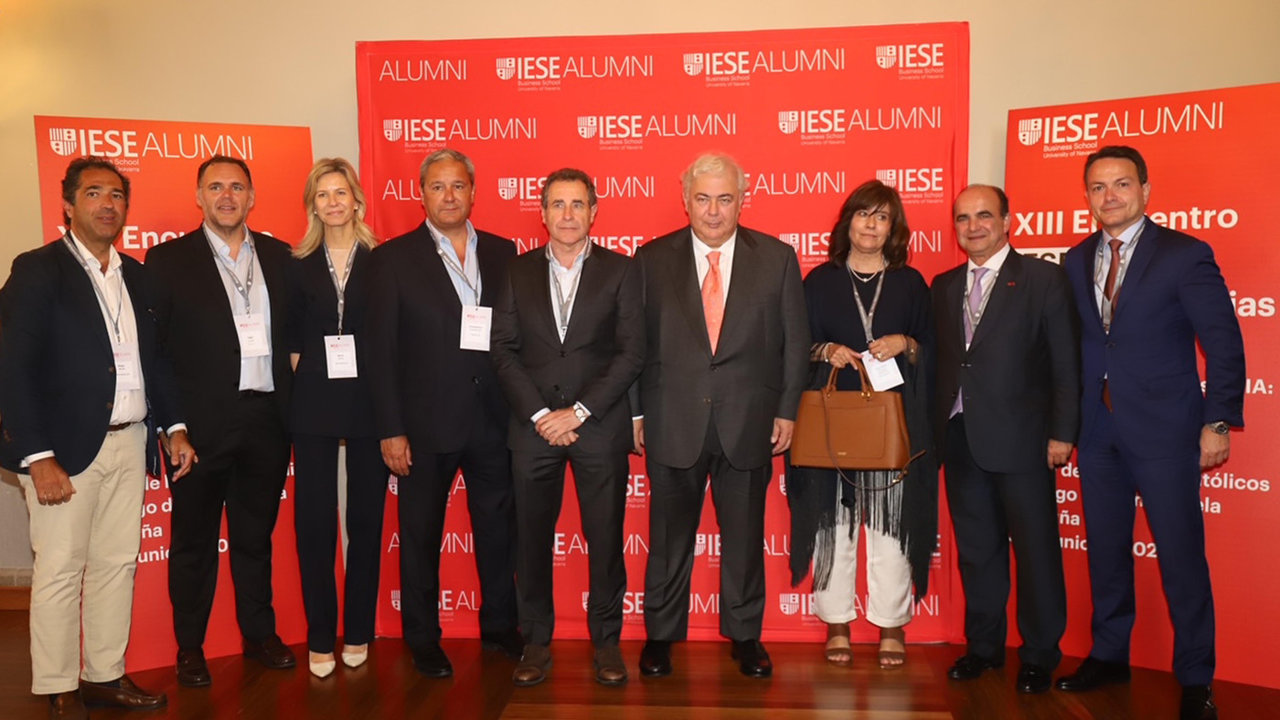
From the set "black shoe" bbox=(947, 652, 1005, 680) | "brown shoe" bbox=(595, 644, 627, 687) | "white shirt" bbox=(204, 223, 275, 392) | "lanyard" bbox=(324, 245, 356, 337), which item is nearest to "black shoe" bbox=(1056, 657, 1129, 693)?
"black shoe" bbox=(947, 652, 1005, 680)

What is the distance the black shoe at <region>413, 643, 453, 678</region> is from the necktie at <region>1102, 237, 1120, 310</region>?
9.79 ft

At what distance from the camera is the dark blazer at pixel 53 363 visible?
3.14 m

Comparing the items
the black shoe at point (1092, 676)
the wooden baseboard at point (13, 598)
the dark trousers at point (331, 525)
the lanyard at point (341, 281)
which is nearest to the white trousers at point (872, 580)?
the black shoe at point (1092, 676)

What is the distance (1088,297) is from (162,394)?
360 cm

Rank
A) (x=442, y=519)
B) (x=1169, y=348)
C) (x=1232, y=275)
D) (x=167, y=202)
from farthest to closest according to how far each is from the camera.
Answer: (x=167, y=202) → (x=442, y=519) → (x=1232, y=275) → (x=1169, y=348)

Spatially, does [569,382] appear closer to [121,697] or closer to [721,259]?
[721,259]

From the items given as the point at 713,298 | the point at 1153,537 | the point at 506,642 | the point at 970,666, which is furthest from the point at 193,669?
the point at 1153,537

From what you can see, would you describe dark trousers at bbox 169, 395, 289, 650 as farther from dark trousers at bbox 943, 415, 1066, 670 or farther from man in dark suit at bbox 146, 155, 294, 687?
dark trousers at bbox 943, 415, 1066, 670

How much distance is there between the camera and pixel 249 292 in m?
3.71

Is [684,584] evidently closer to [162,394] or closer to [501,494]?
[501,494]

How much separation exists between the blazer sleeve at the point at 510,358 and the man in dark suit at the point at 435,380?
0.24 ft

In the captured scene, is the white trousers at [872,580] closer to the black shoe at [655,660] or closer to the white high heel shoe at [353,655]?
the black shoe at [655,660]

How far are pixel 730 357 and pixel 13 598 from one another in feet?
13.4

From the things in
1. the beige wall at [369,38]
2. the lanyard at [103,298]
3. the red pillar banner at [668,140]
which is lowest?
the lanyard at [103,298]
